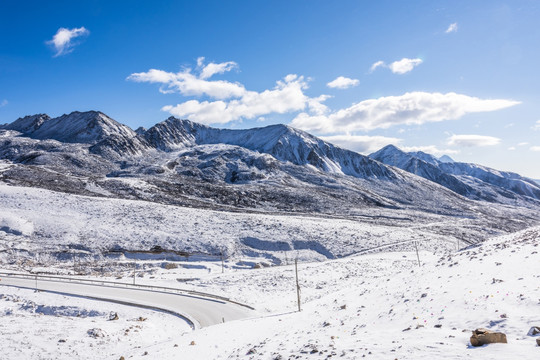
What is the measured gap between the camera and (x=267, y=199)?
108 m

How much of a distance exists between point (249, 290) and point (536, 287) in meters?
27.3

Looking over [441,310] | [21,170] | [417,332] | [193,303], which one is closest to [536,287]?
[441,310]

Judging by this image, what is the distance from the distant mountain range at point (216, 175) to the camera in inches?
3844

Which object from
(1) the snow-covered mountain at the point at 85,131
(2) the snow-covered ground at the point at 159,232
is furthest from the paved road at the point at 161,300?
(1) the snow-covered mountain at the point at 85,131

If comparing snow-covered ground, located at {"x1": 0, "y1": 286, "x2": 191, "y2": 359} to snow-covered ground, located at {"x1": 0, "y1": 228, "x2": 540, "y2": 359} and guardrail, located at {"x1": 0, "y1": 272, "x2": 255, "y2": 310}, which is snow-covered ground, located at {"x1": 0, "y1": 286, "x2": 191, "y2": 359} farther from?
guardrail, located at {"x1": 0, "y1": 272, "x2": 255, "y2": 310}

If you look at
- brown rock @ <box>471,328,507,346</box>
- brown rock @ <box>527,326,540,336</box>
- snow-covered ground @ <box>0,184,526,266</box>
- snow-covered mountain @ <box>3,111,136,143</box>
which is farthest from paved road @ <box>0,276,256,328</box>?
snow-covered mountain @ <box>3,111,136,143</box>

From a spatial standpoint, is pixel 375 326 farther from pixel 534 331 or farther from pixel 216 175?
pixel 216 175

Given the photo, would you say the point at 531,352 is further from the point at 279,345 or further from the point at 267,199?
the point at 267,199

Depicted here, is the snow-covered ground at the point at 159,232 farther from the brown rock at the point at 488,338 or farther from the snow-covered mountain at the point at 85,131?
the snow-covered mountain at the point at 85,131

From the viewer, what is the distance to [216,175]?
136750 millimetres

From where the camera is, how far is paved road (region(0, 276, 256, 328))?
25750mm

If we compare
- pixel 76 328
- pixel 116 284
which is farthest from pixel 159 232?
pixel 76 328

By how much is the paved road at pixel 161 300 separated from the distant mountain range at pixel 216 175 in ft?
167

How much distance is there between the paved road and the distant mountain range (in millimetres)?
50794
